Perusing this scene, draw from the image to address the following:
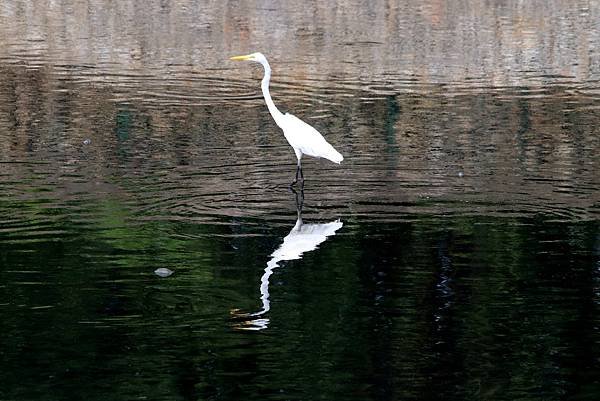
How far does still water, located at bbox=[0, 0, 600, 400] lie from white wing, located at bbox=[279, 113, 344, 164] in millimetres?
454

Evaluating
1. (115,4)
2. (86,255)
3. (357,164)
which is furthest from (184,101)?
(115,4)

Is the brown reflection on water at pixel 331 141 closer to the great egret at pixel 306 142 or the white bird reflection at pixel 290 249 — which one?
the great egret at pixel 306 142

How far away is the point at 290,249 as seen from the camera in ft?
47.4

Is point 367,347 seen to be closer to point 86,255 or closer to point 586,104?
point 86,255

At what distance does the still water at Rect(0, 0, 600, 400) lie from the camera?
35.0ft

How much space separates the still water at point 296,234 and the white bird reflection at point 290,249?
37mm

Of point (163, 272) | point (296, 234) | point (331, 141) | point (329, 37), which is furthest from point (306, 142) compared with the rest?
point (329, 37)

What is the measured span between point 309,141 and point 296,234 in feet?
10.2

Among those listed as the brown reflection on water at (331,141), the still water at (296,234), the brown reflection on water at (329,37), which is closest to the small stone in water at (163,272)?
the still water at (296,234)

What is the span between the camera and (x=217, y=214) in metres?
15.9

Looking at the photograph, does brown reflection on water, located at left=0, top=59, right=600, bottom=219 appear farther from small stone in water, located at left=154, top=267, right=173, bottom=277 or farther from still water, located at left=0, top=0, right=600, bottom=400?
small stone in water, located at left=154, top=267, right=173, bottom=277

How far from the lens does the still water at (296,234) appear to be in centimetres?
1068

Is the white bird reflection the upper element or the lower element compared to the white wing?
lower

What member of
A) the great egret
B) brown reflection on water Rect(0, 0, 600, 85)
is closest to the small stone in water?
the great egret
